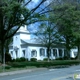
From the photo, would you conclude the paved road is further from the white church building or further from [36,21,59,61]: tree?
the white church building

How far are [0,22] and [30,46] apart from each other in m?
23.7

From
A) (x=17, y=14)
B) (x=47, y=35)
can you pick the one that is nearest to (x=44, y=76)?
(x=17, y=14)

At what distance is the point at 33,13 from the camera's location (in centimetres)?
2666

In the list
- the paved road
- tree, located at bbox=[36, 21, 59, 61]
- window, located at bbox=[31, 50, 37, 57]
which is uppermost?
tree, located at bbox=[36, 21, 59, 61]

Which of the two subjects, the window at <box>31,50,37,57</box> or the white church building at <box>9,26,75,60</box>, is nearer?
the white church building at <box>9,26,75,60</box>

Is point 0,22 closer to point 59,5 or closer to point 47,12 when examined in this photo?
point 47,12

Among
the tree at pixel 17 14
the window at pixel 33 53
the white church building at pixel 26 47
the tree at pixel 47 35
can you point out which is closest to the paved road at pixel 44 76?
the tree at pixel 17 14

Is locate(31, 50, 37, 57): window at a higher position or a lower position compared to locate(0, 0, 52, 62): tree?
lower

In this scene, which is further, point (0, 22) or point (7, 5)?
point (0, 22)

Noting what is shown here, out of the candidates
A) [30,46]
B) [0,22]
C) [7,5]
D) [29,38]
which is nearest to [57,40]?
[30,46]

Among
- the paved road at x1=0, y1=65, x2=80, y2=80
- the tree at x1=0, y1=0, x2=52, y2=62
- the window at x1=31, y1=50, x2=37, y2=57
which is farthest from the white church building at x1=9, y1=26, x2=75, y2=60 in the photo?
the paved road at x1=0, y1=65, x2=80, y2=80

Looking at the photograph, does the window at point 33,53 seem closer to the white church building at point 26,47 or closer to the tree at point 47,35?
the white church building at point 26,47

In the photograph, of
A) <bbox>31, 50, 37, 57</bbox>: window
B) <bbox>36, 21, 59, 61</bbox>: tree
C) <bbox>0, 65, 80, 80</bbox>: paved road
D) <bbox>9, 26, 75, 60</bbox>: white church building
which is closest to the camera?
<bbox>0, 65, 80, 80</bbox>: paved road

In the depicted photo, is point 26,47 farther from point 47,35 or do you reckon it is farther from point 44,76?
point 44,76
